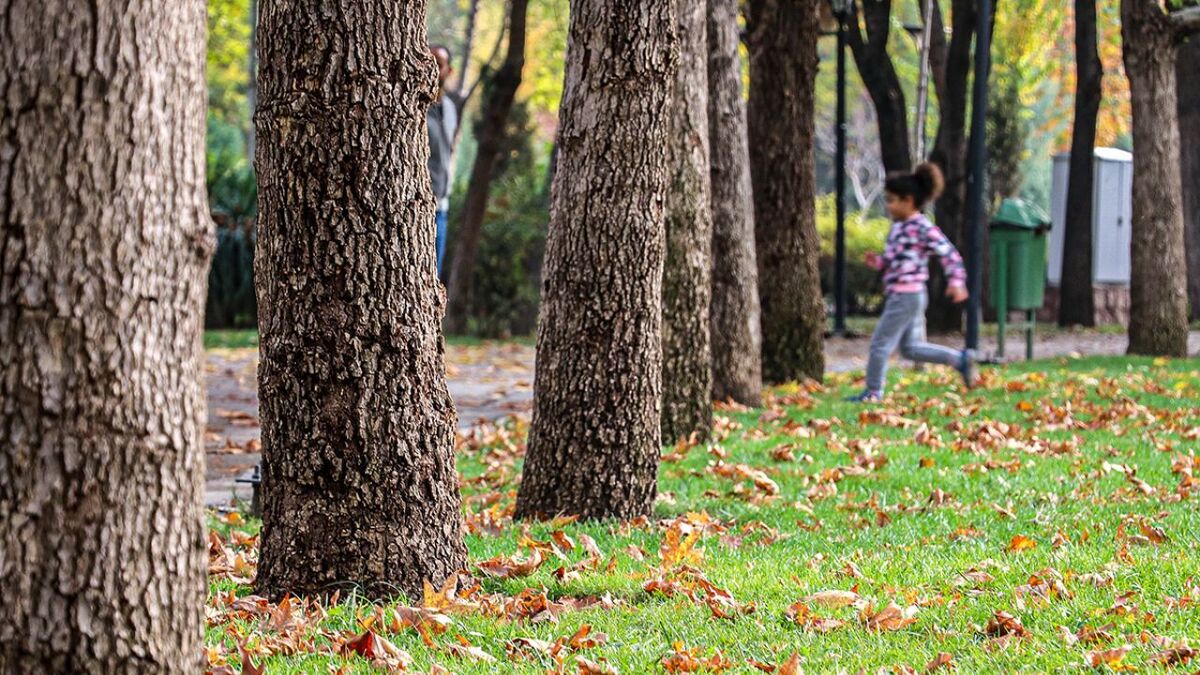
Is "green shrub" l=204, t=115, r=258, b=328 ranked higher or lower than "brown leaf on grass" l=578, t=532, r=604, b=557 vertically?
higher

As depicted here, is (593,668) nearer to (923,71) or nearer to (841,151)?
(841,151)

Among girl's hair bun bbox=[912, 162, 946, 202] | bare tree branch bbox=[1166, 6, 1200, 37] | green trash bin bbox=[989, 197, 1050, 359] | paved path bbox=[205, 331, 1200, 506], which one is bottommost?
paved path bbox=[205, 331, 1200, 506]

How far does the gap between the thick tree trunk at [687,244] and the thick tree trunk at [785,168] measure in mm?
3451

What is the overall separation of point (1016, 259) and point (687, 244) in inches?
303

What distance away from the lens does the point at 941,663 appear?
12.5ft

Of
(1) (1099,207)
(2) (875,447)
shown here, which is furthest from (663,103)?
(1) (1099,207)

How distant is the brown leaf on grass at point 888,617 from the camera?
4215 millimetres

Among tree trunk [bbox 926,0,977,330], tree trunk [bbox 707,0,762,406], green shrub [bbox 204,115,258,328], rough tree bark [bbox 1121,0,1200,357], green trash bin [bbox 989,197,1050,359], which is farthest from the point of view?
tree trunk [bbox 926,0,977,330]

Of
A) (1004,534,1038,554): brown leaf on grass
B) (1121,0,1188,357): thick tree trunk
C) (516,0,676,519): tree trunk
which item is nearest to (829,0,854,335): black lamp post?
(1121,0,1188,357): thick tree trunk

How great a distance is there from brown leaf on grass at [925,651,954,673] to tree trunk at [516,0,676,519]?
2359 millimetres

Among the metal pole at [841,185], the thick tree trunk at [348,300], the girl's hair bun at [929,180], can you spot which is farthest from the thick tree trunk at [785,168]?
the thick tree trunk at [348,300]

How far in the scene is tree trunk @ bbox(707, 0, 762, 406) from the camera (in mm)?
10195

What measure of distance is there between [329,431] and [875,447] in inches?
182

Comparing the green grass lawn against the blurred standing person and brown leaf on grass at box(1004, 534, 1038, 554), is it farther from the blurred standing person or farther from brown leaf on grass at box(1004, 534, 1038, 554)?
the blurred standing person
